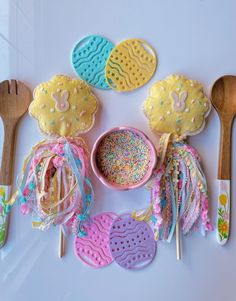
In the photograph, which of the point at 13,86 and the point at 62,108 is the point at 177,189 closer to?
the point at 62,108

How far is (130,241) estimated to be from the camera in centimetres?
65

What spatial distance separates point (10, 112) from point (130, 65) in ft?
0.96

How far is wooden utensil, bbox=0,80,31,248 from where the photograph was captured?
0.65 metres

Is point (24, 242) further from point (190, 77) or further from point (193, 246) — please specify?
point (190, 77)

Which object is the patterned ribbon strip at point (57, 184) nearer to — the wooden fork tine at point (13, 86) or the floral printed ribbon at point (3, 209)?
the floral printed ribbon at point (3, 209)

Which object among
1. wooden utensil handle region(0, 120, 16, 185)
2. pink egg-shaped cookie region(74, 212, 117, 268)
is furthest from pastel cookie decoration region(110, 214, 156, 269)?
wooden utensil handle region(0, 120, 16, 185)

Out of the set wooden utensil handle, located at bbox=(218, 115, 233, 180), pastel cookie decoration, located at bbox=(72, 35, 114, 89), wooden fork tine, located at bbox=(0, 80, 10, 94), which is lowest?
wooden utensil handle, located at bbox=(218, 115, 233, 180)

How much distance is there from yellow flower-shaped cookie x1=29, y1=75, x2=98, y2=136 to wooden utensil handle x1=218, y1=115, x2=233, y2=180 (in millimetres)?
305

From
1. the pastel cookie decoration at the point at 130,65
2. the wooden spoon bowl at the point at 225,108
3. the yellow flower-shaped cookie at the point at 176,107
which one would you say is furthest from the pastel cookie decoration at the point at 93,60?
the wooden spoon bowl at the point at 225,108

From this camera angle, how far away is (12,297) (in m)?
0.67

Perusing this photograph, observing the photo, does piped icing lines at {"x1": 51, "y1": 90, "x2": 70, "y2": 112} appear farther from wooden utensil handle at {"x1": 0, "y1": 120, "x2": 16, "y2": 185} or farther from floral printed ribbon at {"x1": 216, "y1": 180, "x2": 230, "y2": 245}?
floral printed ribbon at {"x1": 216, "y1": 180, "x2": 230, "y2": 245}

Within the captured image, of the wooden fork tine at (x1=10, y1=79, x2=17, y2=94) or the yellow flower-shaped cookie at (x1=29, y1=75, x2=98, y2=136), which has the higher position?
the wooden fork tine at (x1=10, y1=79, x2=17, y2=94)

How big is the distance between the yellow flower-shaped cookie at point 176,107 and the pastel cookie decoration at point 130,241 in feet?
0.72

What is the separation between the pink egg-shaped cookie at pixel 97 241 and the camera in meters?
0.65
